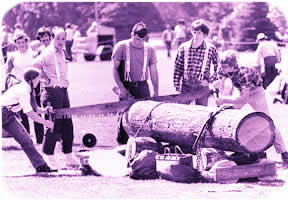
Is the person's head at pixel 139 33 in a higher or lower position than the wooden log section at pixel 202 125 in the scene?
higher

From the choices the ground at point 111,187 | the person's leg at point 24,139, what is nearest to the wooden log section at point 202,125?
the ground at point 111,187

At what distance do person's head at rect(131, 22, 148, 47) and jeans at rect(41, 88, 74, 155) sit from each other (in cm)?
126

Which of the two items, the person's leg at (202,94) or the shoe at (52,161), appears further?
the person's leg at (202,94)

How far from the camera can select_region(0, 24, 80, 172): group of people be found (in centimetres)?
948

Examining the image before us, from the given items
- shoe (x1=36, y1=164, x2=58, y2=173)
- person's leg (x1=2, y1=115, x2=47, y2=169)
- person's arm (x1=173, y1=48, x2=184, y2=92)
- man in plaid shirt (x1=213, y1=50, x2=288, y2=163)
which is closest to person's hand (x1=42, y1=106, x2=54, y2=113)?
person's leg (x1=2, y1=115, x2=47, y2=169)

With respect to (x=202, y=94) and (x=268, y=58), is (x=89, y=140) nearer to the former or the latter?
(x=202, y=94)

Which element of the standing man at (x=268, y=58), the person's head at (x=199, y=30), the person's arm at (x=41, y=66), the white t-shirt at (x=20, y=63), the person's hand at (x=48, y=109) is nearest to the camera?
the person's hand at (x=48, y=109)

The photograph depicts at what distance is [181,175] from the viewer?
9000 mm

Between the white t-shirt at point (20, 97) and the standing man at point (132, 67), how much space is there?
179cm

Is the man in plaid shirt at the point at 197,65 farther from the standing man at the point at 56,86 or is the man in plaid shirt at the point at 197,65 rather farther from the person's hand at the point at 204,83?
the standing man at the point at 56,86

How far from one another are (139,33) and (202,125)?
6.41 ft

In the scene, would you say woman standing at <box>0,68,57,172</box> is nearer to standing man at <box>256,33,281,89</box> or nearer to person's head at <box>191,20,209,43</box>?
person's head at <box>191,20,209,43</box>

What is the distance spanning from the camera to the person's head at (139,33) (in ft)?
34.5

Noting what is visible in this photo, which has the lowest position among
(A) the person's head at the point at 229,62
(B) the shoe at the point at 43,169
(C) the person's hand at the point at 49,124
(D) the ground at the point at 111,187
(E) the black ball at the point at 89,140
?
(D) the ground at the point at 111,187
